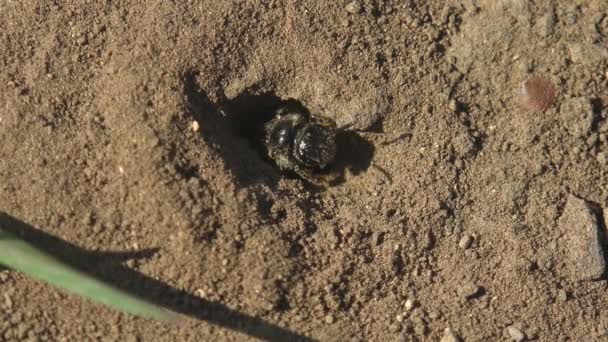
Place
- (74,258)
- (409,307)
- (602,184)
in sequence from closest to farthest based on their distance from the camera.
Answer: (74,258)
(409,307)
(602,184)

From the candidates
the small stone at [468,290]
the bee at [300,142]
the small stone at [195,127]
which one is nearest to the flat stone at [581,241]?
the small stone at [468,290]

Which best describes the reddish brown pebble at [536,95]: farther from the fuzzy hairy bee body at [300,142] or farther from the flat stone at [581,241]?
the fuzzy hairy bee body at [300,142]

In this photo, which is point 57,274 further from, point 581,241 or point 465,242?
point 581,241

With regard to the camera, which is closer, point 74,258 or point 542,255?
point 74,258

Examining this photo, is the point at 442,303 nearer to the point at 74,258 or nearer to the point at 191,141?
the point at 191,141

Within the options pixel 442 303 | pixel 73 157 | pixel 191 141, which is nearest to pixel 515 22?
pixel 442 303

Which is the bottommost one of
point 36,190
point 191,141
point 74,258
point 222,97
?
point 74,258

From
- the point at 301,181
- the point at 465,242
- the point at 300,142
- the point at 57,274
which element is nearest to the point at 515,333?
the point at 465,242

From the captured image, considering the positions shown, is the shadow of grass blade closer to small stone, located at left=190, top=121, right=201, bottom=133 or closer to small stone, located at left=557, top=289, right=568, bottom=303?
small stone, located at left=190, top=121, right=201, bottom=133
